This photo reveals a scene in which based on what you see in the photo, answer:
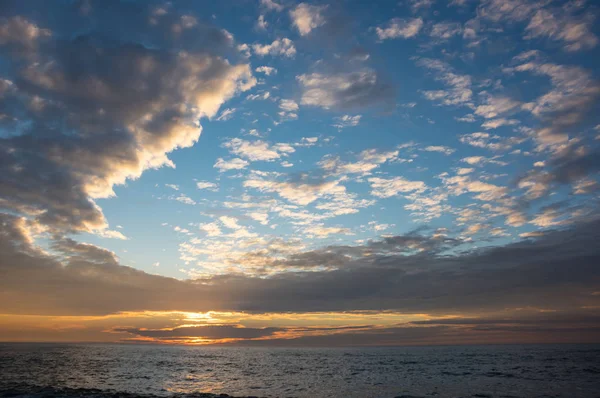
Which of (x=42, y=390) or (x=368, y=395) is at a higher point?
(x=42, y=390)

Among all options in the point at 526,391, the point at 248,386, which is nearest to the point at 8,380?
the point at 248,386

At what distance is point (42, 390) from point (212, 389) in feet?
65.2

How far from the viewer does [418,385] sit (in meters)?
53.7

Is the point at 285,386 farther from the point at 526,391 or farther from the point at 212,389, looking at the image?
the point at 526,391

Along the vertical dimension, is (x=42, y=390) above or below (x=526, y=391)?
above

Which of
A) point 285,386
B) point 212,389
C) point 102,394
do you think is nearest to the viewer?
point 102,394

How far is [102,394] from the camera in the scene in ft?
128

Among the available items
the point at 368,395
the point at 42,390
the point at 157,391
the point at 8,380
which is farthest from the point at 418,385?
the point at 8,380

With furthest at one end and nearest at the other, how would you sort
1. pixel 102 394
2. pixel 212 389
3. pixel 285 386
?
pixel 285 386 < pixel 212 389 < pixel 102 394

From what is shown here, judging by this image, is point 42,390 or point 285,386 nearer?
point 42,390

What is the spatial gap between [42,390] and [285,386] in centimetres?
3049

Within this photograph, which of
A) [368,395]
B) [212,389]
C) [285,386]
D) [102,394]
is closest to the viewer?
[102,394]

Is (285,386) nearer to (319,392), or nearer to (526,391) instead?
(319,392)

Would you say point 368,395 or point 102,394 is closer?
point 102,394
